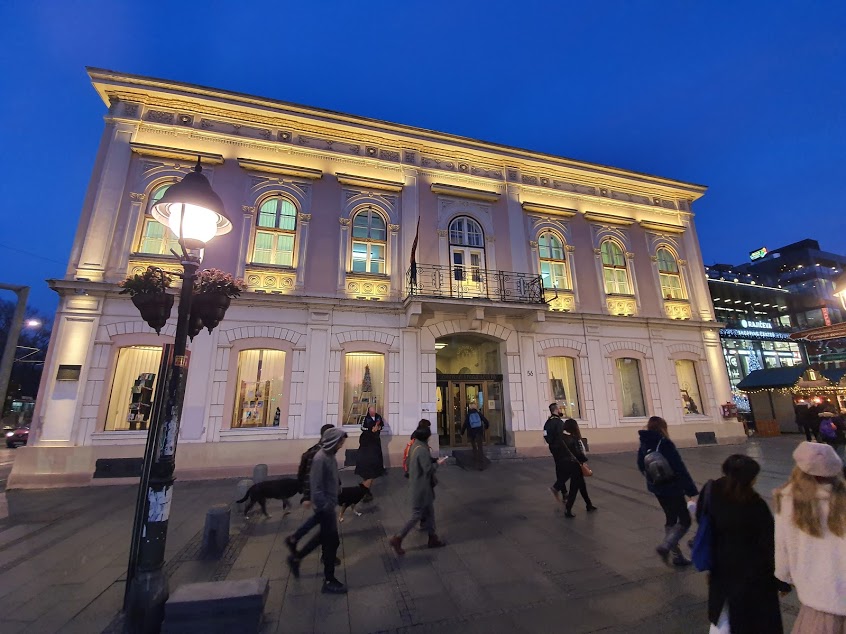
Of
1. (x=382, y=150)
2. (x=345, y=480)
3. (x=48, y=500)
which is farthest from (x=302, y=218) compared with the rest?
(x=48, y=500)

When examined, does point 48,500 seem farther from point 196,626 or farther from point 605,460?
point 605,460

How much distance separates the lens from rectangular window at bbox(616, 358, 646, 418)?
13.7 m

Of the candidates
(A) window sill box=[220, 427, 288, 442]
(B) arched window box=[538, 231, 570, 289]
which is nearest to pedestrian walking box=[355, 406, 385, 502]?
(A) window sill box=[220, 427, 288, 442]

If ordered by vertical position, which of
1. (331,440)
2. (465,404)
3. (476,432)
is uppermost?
(465,404)

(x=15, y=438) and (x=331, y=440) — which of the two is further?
(x=15, y=438)

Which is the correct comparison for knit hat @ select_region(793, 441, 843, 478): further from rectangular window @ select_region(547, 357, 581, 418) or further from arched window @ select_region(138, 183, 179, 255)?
arched window @ select_region(138, 183, 179, 255)

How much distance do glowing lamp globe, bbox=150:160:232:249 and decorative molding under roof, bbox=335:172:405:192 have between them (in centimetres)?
910

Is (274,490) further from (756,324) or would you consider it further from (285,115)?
(756,324)

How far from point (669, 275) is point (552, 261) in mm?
5988

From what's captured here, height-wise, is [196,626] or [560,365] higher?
[560,365]

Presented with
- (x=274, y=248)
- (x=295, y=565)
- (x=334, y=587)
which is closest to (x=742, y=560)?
(x=334, y=587)

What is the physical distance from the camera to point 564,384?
44.0ft

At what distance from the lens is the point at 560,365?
1357 cm

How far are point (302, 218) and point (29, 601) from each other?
10.5 meters
